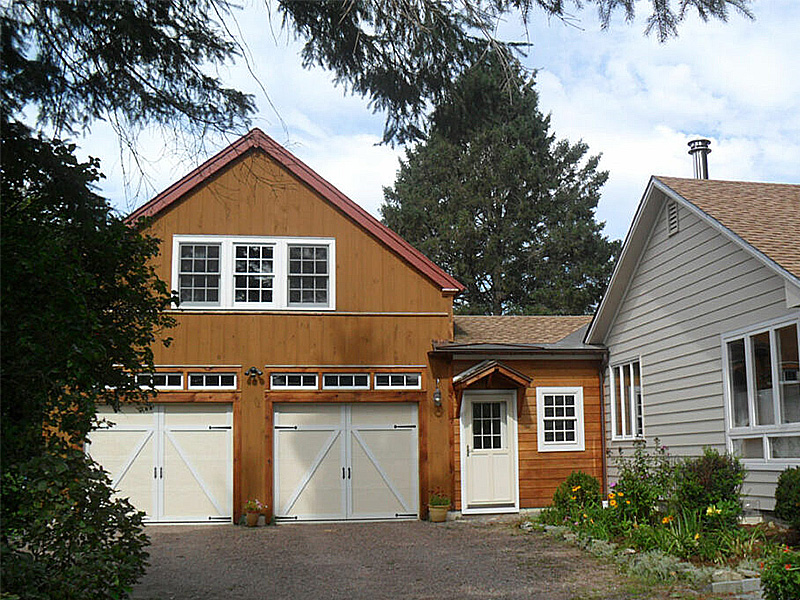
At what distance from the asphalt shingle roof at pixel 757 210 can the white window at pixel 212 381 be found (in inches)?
306

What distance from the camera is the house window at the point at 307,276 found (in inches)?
614

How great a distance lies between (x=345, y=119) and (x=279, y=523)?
407 inches

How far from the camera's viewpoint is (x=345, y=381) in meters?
15.4

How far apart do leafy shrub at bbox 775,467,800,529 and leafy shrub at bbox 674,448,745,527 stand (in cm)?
81

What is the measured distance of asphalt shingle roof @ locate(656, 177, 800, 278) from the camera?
10492mm

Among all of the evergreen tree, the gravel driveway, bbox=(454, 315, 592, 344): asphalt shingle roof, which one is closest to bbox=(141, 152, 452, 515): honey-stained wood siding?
bbox=(454, 315, 592, 344): asphalt shingle roof

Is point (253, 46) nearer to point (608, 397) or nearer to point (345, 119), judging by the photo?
point (345, 119)

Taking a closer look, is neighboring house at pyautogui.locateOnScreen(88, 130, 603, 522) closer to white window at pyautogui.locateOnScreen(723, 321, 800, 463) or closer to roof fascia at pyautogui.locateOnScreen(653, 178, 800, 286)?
roof fascia at pyautogui.locateOnScreen(653, 178, 800, 286)

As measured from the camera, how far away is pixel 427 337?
51.6ft

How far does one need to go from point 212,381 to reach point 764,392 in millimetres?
8836

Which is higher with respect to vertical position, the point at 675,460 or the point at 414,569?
the point at 675,460

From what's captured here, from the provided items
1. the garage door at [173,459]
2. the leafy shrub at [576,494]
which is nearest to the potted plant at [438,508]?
the leafy shrub at [576,494]

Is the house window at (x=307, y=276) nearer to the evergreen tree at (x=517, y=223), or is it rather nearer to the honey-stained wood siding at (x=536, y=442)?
the honey-stained wood siding at (x=536, y=442)

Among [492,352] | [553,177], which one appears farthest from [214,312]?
[553,177]
